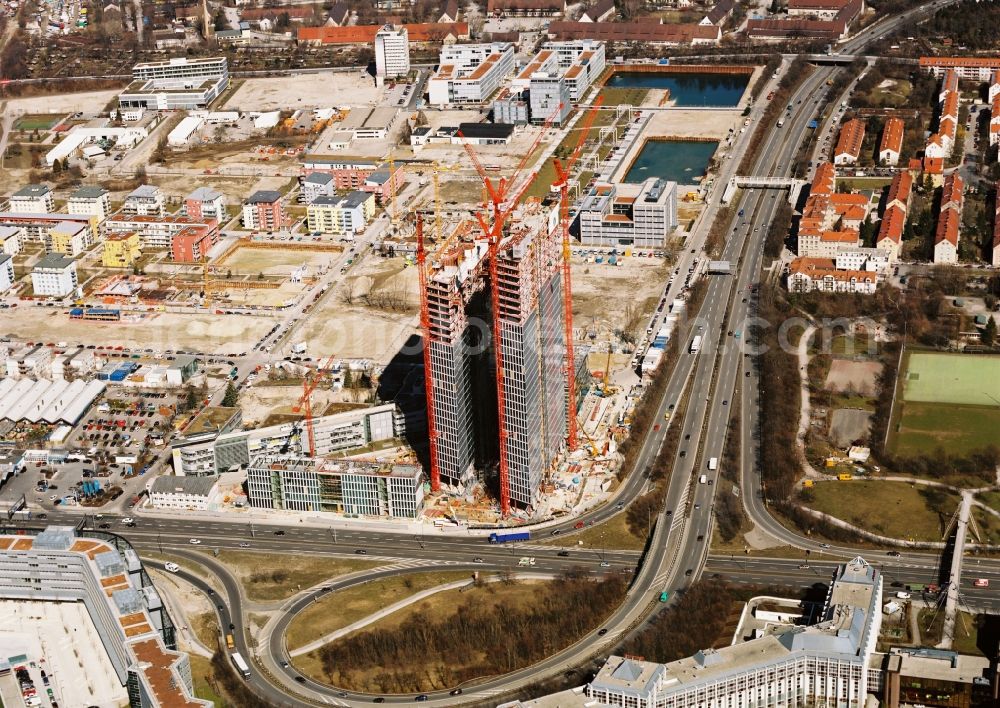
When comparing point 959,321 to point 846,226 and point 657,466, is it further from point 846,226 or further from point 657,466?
point 657,466

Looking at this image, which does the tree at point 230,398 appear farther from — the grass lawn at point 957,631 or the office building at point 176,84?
the office building at point 176,84

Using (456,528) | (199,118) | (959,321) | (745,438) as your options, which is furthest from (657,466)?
(199,118)

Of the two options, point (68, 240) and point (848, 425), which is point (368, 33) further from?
point (848, 425)

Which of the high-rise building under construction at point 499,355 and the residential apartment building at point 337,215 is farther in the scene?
the residential apartment building at point 337,215

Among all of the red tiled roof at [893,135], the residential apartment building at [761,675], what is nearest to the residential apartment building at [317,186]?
the red tiled roof at [893,135]

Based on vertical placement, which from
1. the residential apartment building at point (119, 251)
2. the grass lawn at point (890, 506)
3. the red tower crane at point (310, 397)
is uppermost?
the residential apartment building at point (119, 251)

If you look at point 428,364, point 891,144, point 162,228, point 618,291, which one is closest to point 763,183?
point 891,144
